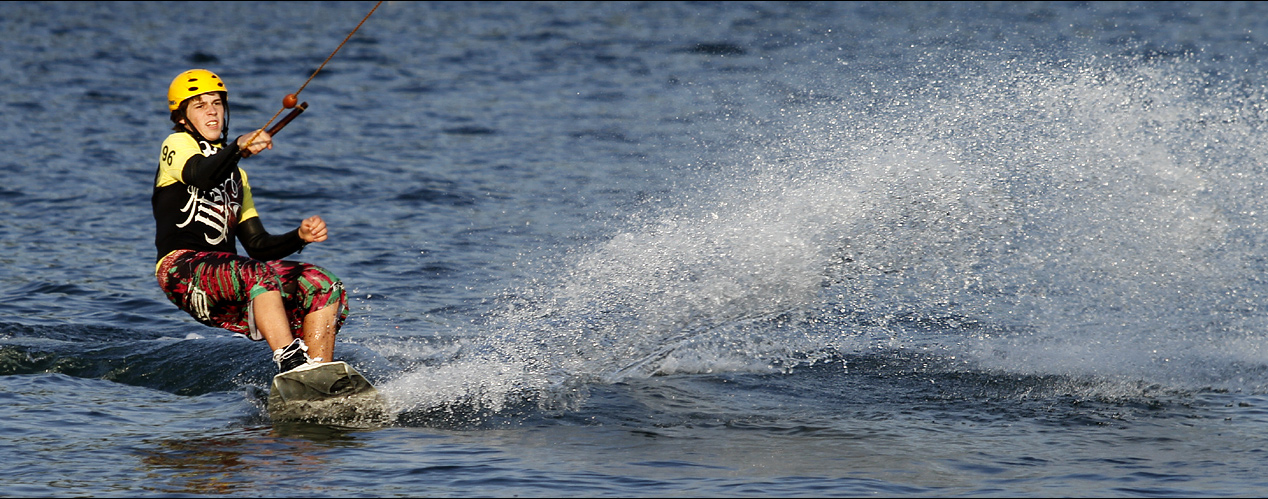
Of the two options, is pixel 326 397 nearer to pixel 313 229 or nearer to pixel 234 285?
pixel 234 285

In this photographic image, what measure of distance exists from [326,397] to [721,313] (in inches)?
112

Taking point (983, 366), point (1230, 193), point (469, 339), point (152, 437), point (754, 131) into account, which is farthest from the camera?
point (754, 131)

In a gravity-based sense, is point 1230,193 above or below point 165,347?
above

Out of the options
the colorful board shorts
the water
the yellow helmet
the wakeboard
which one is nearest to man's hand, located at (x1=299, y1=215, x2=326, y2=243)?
the colorful board shorts

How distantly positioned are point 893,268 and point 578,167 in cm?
751

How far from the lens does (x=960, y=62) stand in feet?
71.4

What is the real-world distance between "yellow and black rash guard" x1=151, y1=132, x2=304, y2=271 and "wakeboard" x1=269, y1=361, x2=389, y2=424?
679mm

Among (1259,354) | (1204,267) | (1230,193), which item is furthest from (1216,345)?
(1230,193)

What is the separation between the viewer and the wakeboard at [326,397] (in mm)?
7293

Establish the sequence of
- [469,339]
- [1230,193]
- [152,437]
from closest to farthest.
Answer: [152,437] < [469,339] < [1230,193]

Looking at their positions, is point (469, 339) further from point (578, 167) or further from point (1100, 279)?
point (578, 167)

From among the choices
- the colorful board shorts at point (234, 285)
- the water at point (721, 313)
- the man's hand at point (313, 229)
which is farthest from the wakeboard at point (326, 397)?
the man's hand at point (313, 229)

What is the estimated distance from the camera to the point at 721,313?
9.20 metres

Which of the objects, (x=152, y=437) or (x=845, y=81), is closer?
(x=152, y=437)
